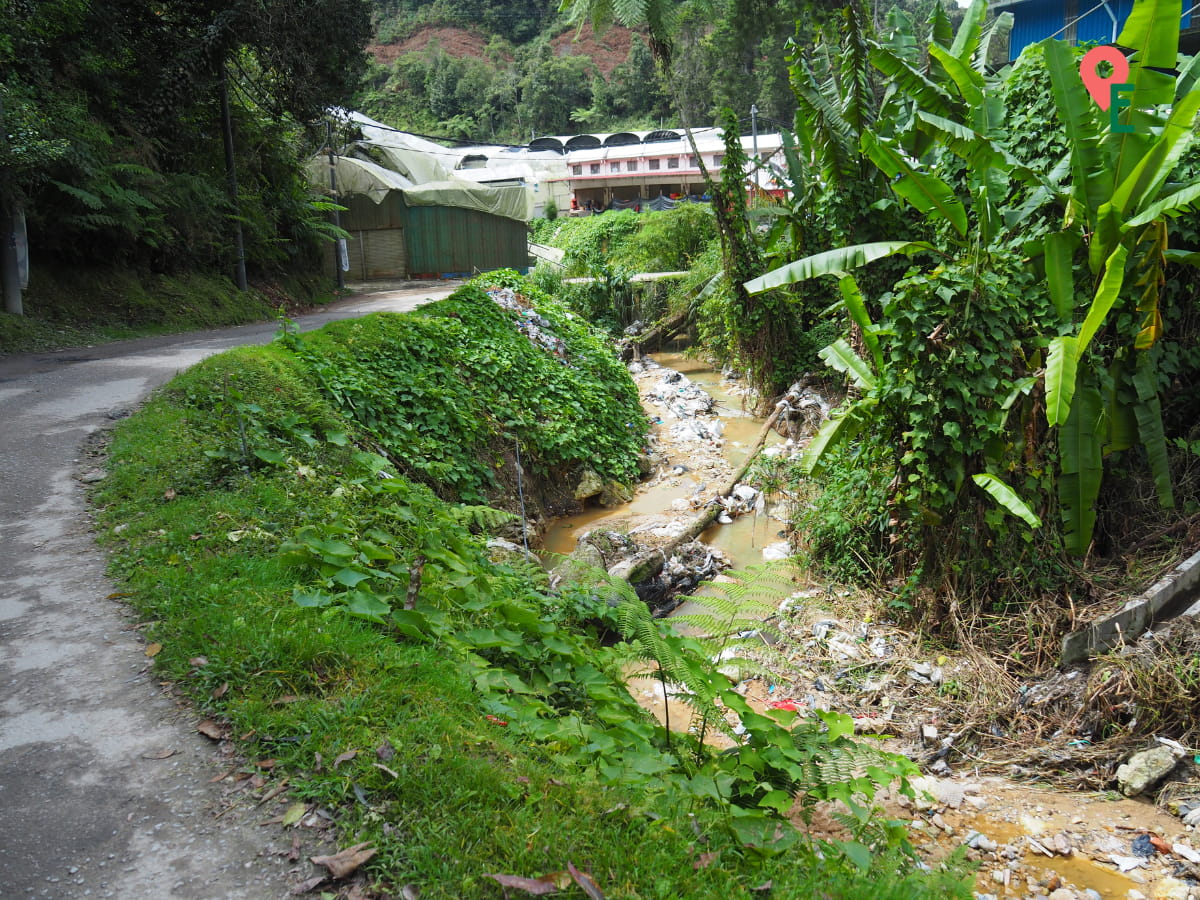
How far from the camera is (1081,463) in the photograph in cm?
572

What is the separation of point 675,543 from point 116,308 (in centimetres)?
1041

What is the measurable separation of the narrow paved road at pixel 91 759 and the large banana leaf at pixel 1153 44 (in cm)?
680

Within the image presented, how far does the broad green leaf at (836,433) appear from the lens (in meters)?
6.21

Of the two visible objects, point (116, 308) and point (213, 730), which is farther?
point (116, 308)

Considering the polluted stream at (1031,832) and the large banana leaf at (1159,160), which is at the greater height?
the large banana leaf at (1159,160)

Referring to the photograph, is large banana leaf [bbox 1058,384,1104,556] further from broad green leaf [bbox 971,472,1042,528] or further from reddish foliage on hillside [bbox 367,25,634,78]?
reddish foliage on hillside [bbox 367,25,634,78]

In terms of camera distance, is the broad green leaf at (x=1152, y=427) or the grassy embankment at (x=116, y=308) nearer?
the broad green leaf at (x=1152, y=427)

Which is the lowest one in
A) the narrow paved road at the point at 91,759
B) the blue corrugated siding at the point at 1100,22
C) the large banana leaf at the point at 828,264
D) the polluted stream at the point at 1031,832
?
the polluted stream at the point at 1031,832

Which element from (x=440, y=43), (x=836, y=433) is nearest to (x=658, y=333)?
(x=836, y=433)

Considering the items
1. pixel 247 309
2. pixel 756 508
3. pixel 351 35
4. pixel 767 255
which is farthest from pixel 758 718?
pixel 351 35

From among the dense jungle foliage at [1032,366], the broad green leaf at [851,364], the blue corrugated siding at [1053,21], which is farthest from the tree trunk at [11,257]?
the blue corrugated siding at [1053,21]

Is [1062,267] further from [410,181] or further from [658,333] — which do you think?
[410,181]

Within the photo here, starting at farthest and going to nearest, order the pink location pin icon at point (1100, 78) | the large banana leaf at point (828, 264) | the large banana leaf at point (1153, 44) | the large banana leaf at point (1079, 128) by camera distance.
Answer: the large banana leaf at point (828, 264) → the large banana leaf at point (1079, 128) → the pink location pin icon at point (1100, 78) → the large banana leaf at point (1153, 44)

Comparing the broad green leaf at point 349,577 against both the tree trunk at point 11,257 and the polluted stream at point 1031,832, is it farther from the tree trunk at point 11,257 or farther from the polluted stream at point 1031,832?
the tree trunk at point 11,257
